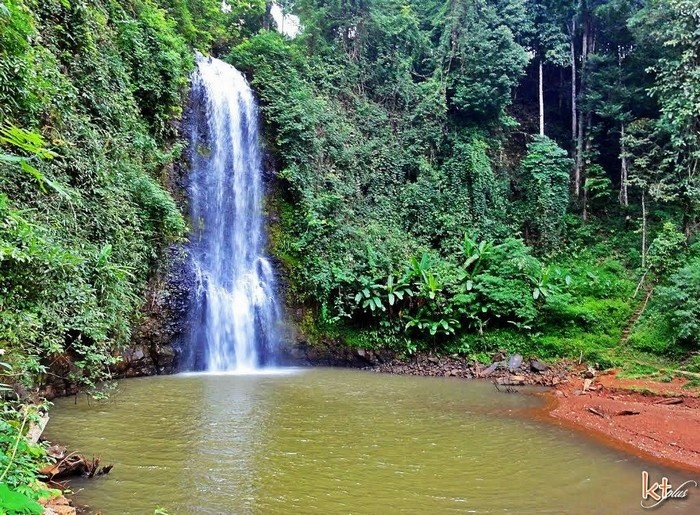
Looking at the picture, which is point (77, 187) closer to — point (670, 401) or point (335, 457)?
point (335, 457)

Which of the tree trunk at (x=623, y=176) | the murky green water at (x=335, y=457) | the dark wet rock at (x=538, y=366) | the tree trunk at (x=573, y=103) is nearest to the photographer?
the murky green water at (x=335, y=457)

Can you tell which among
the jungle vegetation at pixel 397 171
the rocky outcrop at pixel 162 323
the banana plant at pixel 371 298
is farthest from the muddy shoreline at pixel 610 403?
the rocky outcrop at pixel 162 323

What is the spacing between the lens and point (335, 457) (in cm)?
577

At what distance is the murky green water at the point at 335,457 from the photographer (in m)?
4.57

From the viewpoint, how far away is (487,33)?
63.7ft

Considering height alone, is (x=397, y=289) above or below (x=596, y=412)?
above

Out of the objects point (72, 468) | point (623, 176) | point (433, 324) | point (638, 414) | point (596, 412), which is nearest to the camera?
point (72, 468)

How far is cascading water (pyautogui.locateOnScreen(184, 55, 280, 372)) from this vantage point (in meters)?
13.2

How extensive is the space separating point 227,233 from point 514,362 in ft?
30.2

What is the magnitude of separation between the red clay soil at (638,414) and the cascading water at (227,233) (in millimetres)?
8107

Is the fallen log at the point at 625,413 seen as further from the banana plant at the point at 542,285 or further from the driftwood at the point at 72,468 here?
the driftwood at the point at 72,468

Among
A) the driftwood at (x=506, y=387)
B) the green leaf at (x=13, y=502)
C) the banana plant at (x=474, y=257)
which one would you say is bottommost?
the driftwood at (x=506, y=387)

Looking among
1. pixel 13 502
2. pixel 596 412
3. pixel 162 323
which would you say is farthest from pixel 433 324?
pixel 13 502

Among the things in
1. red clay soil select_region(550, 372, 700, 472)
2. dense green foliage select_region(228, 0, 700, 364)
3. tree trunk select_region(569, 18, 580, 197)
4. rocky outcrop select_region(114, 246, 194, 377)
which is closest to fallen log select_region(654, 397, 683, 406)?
red clay soil select_region(550, 372, 700, 472)
